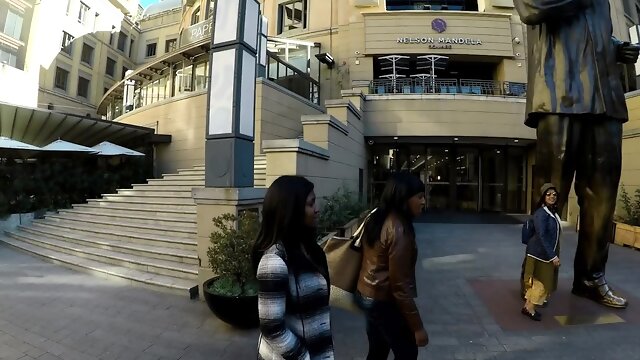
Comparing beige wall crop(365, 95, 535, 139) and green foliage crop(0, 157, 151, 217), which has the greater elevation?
beige wall crop(365, 95, 535, 139)

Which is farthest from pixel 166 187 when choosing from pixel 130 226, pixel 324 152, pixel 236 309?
pixel 236 309

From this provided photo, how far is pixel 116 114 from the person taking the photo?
2225 centimetres

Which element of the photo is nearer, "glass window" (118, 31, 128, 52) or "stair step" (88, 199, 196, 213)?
"stair step" (88, 199, 196, 213)

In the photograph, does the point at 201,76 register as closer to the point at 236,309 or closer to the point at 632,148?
the point at 236,309

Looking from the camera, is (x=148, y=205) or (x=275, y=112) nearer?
(x=148, y=205)

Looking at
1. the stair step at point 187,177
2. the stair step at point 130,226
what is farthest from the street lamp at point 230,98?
the stair step at point 187,177

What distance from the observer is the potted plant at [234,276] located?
3.97 metres

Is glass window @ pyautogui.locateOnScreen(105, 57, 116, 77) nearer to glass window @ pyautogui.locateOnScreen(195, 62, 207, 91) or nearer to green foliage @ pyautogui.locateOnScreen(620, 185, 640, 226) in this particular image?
glass window @ pyautogui.locateOnScreen(195, 62, 207, 91)

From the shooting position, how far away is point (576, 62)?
164 inches

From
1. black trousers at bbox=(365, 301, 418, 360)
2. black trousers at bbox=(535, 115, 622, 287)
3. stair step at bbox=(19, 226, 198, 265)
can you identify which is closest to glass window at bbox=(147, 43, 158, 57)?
stair step at bbox=(19, 226, 198, 265)

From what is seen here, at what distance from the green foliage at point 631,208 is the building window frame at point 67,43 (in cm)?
4144

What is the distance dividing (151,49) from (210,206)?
45077 mm

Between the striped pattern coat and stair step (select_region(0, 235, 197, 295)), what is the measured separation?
13.6ft

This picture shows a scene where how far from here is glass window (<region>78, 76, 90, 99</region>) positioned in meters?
34.8
